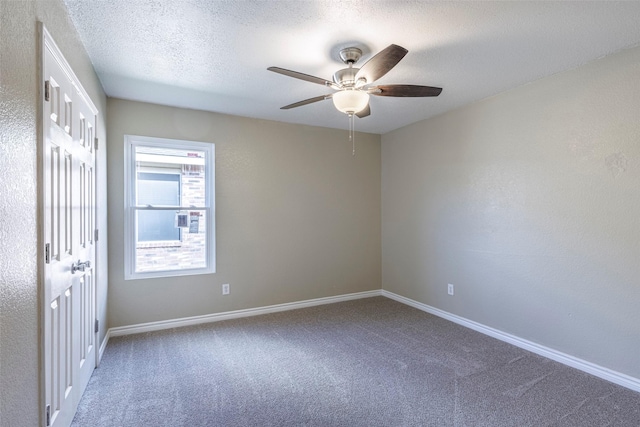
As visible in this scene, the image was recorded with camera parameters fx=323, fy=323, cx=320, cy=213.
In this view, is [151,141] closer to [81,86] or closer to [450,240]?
[81,86]

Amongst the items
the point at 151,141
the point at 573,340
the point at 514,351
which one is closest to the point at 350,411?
the point at 514,351

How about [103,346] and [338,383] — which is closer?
[338,383]

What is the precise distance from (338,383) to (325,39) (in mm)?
2499

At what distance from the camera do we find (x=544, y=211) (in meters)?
2.90

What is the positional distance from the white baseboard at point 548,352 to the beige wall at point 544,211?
50 mm

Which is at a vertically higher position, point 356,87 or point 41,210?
point 356,87

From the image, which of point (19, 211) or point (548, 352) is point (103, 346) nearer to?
point (19, 211)

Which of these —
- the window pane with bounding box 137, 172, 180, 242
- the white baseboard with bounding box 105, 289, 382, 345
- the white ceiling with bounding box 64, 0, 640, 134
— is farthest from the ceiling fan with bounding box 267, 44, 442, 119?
the white baseboard with bounding box 105, 289, 382, 345

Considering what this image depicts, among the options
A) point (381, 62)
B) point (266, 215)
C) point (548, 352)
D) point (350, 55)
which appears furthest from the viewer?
point (266, 215)

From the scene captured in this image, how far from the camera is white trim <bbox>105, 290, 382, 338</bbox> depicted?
340cm

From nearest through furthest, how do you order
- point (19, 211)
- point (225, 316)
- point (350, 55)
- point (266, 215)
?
point (19, 211) → point (350, 55) → point (225, 316) → point (266, 215)

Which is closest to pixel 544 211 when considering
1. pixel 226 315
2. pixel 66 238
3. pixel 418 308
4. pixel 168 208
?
pixel 418 308

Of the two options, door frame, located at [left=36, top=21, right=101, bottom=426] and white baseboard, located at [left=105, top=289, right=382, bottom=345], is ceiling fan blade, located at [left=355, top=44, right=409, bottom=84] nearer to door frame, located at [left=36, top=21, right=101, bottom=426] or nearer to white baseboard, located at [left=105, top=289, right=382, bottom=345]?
door frame, located at [left=36, top=21, right=101, bottom=426]

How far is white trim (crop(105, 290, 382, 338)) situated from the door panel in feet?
2.94
